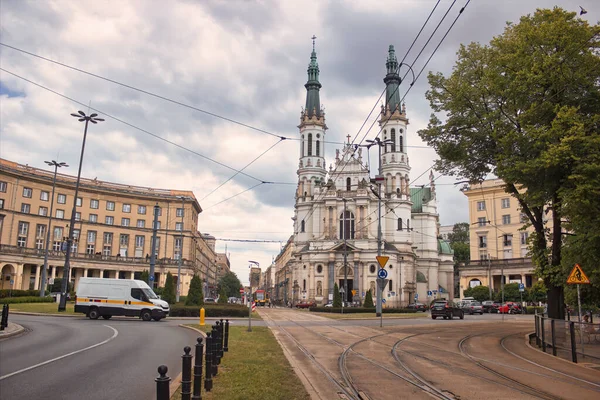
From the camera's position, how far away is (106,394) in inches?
335

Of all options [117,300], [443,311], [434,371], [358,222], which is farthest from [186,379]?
[358,222]

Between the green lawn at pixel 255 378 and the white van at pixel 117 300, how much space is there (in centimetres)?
1610

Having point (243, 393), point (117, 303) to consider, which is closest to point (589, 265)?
point (243, 393)

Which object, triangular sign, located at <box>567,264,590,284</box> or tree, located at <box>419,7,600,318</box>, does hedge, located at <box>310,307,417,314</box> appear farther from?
triangular sign, located at <box>567,264,590,284</box>

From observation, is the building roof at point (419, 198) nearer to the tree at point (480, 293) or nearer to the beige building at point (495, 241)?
the beige building at point (495, 241)

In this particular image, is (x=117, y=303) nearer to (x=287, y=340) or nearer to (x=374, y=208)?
(x=287, y=340)

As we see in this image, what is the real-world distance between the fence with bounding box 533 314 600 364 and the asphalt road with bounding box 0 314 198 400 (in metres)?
11.8

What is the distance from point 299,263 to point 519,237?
118 feet

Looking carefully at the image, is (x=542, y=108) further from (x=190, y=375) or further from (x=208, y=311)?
(x=208, y=311)

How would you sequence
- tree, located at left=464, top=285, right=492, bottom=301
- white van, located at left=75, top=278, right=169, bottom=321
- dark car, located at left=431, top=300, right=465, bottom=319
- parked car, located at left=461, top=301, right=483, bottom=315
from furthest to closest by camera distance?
tree, located at left=464, top=285, right=492, bottom=301 → parked car, located at left=461, top=301, right=483, bottom=315 → dark car, located at left=431, top=300, right=465, bottom=319 → white van, located at left=75, top=278, right=169, bottom=321

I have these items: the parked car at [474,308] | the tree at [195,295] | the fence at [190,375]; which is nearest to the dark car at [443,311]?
the parked car at [474,308]

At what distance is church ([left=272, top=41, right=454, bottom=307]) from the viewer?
82.5 meters

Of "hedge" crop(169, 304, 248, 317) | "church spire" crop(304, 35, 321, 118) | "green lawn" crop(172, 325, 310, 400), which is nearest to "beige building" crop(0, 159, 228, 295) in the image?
"church spire" crop(304, 35, 321, 118)

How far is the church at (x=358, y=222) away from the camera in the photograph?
82500mm
